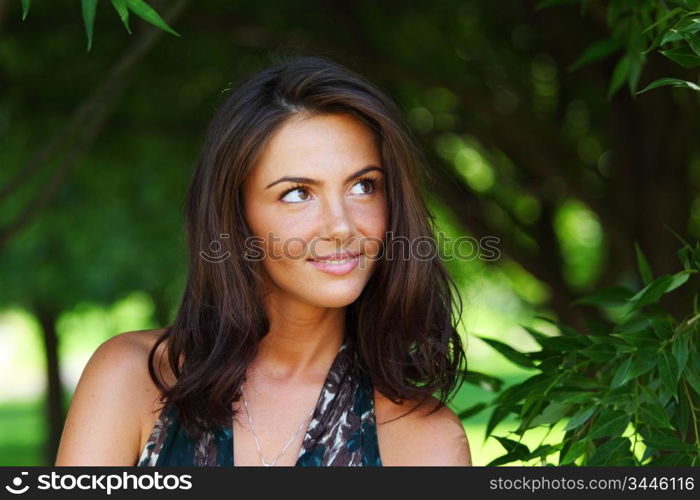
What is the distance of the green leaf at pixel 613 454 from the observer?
2439 mm

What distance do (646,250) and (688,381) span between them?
10.0 feet

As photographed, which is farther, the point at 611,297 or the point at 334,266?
the point at 611,297

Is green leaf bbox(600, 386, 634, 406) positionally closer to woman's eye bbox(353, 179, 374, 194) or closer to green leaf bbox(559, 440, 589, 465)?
green leaf bbox(559, 440, 589, 465)

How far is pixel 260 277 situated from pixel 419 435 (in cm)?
55

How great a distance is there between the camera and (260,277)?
2.68m

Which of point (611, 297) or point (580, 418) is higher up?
point (611, 297)

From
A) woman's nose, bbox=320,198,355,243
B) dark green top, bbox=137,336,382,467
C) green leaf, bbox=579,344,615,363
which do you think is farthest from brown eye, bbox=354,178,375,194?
green leaf, bbox=579,344,615,363

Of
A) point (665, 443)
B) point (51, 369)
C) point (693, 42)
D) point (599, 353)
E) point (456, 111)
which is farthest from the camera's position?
point (51, 369)

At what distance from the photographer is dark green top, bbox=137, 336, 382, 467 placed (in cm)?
261

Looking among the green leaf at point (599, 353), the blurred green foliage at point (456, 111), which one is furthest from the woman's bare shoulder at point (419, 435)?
the blurred green foliage at point (456, 111)

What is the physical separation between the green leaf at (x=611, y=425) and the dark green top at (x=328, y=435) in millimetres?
530

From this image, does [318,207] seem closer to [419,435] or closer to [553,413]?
[419,435]

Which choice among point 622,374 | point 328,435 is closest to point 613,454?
point 622,374

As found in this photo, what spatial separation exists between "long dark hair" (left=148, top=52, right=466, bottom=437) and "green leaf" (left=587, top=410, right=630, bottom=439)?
1.44 feet
